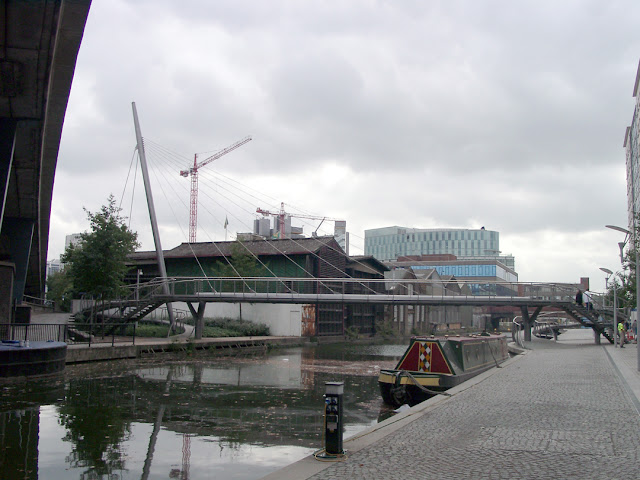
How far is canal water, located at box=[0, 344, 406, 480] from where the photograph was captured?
933 cm

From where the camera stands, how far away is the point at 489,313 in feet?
295

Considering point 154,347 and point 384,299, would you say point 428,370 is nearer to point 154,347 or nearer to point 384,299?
point 154,347

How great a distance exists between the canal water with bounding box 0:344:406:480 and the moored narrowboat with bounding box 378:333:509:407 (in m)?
0.71

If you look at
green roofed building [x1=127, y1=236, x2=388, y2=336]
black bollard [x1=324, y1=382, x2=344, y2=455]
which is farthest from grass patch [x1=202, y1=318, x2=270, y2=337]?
black bollard [x1=324, y1=382, x2=344, y2=455]

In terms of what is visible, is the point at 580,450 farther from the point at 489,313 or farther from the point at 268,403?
the point at 489,313

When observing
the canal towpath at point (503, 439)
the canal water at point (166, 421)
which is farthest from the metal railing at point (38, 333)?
the canal towpath at point (503, 439)

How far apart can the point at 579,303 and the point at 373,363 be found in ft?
47.8

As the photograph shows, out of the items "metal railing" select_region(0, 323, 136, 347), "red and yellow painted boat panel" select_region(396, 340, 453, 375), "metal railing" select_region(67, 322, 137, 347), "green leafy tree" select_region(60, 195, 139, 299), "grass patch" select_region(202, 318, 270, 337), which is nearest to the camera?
"red and yellow painted boat panel" select_region(396, 340, 453, 375)

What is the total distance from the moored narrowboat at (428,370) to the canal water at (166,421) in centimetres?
71

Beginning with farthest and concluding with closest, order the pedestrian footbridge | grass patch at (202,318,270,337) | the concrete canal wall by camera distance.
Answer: grass patch at (202,318,270,337), the pedestrian footbridge, the concrete canal wall

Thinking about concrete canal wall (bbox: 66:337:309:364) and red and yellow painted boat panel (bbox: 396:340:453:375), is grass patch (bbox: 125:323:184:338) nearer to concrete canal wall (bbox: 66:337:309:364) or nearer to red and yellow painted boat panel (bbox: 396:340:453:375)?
concrete canal wall (bbox: 66:337:309:364)

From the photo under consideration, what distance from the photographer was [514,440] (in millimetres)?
8945

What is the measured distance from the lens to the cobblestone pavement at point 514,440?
7145 mm

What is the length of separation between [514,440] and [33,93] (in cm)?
1560
